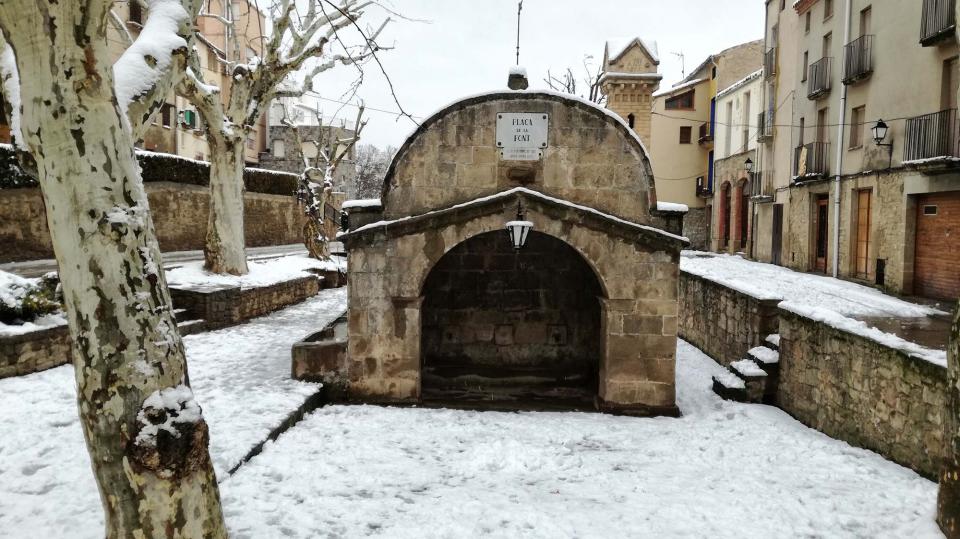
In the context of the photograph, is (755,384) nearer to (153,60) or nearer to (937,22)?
(153,60)

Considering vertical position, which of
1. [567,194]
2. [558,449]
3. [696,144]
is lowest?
[558,449]

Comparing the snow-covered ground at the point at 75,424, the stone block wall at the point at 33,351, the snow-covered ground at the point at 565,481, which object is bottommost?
the snow-covered ground at the point at 565,481

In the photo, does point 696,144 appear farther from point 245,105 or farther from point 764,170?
point 245,105

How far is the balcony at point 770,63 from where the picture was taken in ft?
78.8

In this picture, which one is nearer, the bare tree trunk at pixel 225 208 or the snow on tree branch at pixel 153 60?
the snow on tree branch at pixel 153 60

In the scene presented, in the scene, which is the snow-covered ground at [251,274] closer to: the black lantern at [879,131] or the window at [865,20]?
the black lantern at [879,131]

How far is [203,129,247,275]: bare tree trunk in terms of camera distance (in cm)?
1447

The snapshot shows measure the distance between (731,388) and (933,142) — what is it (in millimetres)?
8602

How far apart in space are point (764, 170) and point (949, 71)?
440 inches

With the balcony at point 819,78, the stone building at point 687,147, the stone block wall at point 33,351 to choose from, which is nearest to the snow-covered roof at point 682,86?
the stone building at point 687,147

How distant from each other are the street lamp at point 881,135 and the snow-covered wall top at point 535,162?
31.0 feet

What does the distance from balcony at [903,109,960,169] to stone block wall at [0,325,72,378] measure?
15842 millimetres

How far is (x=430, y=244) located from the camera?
8.59m

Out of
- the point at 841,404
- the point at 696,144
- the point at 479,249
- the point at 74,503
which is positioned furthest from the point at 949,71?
the point at 696,144
